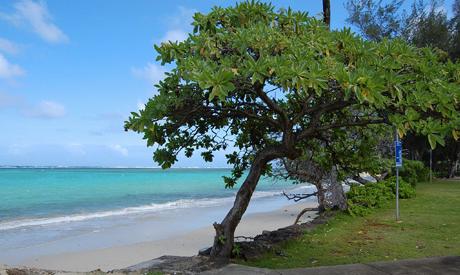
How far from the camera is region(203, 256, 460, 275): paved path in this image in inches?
233

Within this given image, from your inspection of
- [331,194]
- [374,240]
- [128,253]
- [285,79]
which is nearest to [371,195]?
[331,194]

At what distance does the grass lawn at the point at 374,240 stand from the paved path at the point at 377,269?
1.59m

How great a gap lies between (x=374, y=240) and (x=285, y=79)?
20.9ft

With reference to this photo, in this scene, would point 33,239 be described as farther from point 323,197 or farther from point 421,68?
point 421,68

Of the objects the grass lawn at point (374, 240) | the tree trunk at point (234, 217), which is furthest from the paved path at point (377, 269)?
the grass lawn at point (374, 240)

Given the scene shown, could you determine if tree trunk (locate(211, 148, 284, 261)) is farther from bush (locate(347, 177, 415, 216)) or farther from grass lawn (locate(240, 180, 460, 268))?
bush (locate(347, 177, 415, 216))

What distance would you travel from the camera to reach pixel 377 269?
20.1ft

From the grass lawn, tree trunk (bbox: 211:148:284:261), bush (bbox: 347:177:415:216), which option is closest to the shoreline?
bush (bbox: 347:177:415:216)

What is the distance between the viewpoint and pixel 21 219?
77.8ft

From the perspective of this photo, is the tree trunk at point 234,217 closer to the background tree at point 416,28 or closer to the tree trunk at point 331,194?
the tree trunk at point 331,194

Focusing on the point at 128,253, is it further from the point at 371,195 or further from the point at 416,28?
the point at 416,28

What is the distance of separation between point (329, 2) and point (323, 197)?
242 inches

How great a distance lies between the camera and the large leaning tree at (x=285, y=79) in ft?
16.2

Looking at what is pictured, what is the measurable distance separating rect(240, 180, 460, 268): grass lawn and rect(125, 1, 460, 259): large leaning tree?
73.2 inches
